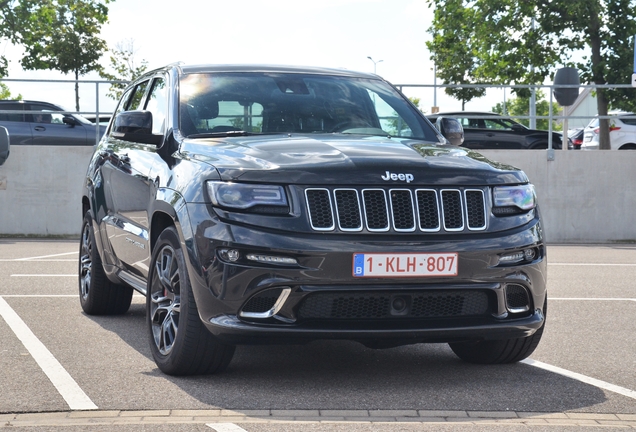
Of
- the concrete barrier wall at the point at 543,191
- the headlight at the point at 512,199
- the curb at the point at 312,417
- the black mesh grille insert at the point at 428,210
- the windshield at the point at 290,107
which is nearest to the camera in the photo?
the curb at the point at 312,417

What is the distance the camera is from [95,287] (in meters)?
8.04

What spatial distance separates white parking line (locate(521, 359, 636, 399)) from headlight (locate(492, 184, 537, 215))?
96 cm

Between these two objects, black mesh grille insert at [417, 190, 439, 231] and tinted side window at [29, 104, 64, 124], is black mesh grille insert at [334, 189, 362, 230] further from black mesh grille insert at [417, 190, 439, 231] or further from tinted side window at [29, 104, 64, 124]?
tinted side window at [29, 104, 64, 124]

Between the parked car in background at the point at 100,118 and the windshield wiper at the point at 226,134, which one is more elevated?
the parked car in background at the point at 100,118

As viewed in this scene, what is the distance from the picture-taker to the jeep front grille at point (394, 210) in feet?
16.8

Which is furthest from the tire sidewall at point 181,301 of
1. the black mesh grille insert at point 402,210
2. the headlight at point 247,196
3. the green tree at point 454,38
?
the green tree at point 454,38

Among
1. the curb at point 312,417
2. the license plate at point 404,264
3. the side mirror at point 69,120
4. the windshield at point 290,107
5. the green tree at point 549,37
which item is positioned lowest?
the curb at point 312,417

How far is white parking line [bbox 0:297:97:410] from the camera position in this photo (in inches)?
196

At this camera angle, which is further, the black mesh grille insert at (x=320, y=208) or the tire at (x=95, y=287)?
the tire at (x=95, y=287)

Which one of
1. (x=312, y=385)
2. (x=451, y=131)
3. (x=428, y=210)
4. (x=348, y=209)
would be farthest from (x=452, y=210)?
(x=451, y=131)

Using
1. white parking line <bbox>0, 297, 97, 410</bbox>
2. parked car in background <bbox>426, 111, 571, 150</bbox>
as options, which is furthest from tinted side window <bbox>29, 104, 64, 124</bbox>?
white parking line <bbox>0, 297, 97, 410</bbox>

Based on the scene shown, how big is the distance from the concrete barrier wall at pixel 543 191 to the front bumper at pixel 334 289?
1407 centimetres

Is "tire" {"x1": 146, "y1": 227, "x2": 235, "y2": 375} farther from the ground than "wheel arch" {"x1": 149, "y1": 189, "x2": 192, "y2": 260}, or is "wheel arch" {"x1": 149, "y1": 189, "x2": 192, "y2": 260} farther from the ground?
"wheel arch" {"x1": 149, "y1": 189, "x2": 192, "y2": 260}

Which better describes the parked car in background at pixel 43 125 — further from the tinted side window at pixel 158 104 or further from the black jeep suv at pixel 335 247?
the black jeep suv at pixel 335 247
